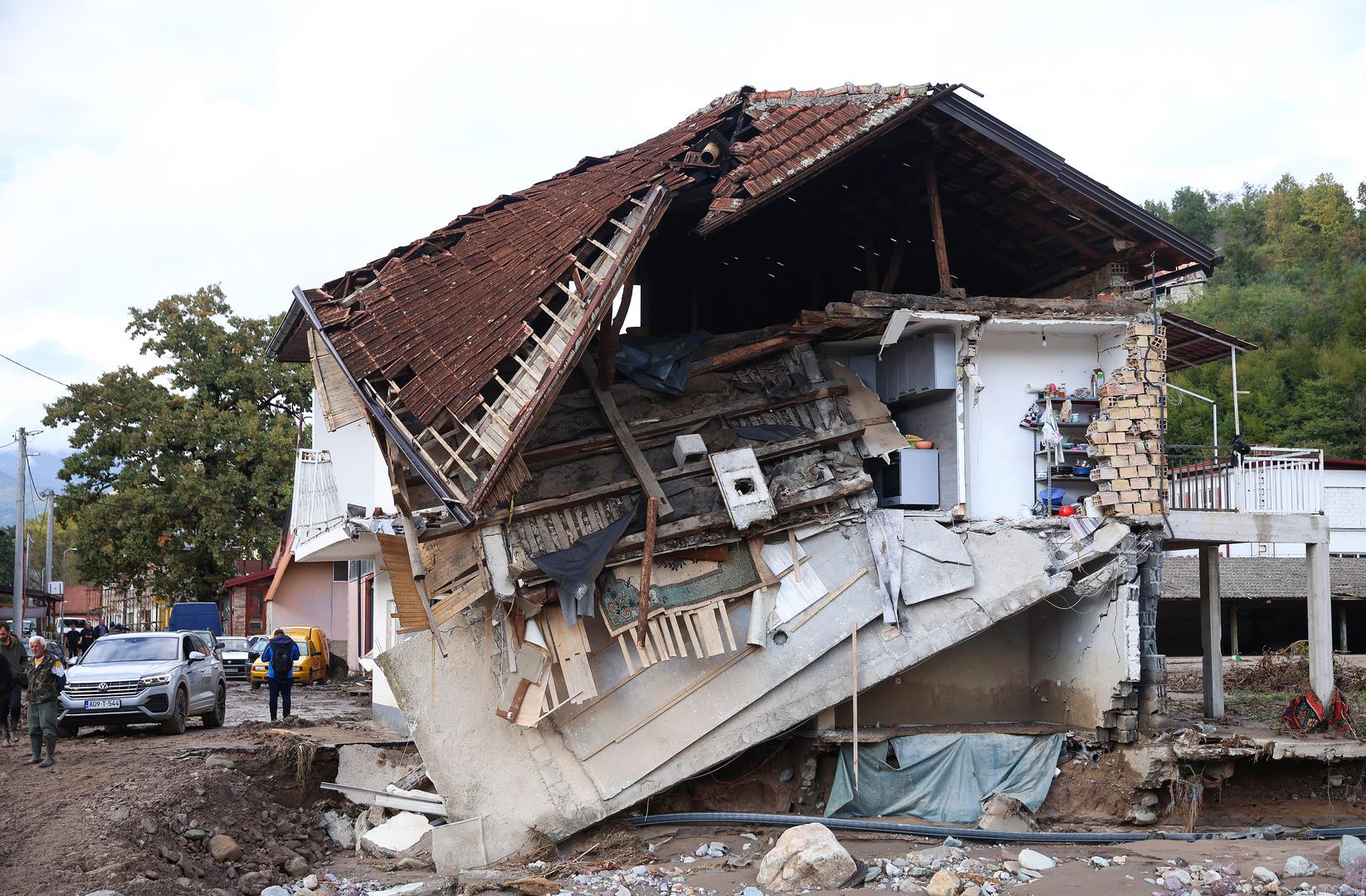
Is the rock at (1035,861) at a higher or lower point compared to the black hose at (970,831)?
higher

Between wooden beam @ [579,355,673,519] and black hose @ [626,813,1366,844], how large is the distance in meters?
3.85

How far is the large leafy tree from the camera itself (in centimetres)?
3731

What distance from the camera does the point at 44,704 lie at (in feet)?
49.2

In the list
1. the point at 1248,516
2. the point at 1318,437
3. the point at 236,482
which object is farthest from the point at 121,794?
the point at 1318,437

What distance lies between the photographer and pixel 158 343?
39312mm

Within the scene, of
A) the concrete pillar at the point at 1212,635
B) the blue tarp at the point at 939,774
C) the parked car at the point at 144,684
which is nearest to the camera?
the blue tarp at the point at 939,774

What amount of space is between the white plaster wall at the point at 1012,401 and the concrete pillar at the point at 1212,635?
4.60 m

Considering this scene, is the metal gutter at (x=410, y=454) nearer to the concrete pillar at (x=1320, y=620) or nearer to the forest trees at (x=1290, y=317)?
the concrete pillar at (x=1320, y=620)

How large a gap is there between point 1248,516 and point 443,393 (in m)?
11.7

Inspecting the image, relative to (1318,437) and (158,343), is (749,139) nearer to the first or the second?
(158,343)

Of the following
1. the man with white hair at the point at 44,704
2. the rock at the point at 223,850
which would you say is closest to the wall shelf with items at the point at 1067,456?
the rock at the point at 223,850

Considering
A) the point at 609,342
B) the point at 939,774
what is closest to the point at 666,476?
the point at 609,342

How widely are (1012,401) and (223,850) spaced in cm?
1175

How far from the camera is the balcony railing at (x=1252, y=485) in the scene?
17.0 m
